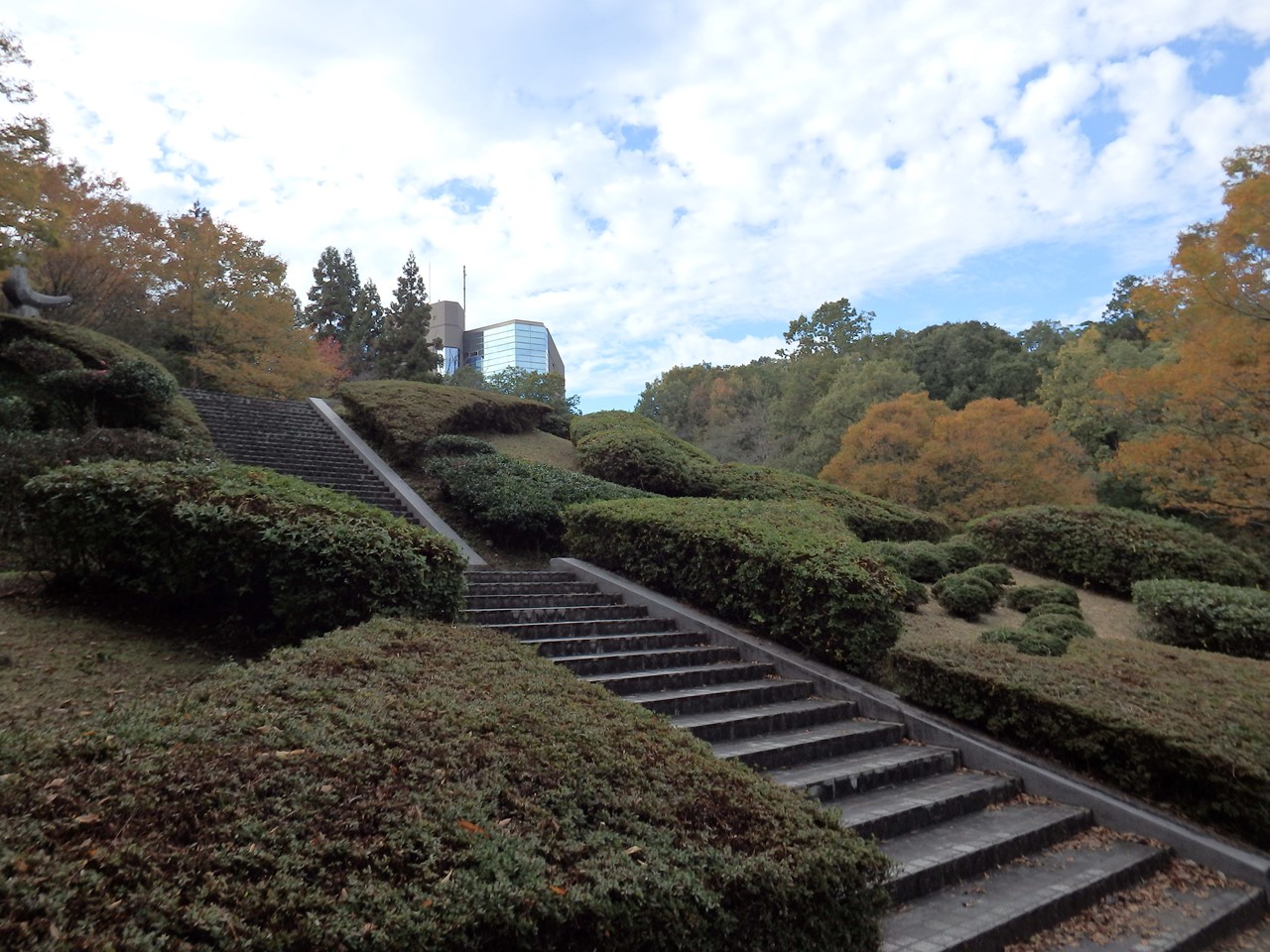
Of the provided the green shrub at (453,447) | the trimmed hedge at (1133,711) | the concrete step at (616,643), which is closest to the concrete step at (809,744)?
the trimmed hedge at (1133,711)

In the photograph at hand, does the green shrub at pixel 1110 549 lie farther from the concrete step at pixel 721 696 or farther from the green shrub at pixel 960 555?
the concrete step at pixel 721 696

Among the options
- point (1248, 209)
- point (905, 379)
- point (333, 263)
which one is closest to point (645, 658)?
point (1248, 209)

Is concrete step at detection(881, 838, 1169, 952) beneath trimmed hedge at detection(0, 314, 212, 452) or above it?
beneath

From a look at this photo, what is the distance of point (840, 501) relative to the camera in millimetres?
14180

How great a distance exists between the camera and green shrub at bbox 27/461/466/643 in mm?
5723

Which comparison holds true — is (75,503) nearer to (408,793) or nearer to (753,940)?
(408,793)

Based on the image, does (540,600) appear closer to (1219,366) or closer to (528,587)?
(528,587)

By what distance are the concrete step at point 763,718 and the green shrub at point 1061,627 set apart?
275 cm

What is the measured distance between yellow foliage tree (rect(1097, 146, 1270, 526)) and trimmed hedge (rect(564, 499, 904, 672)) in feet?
21.7

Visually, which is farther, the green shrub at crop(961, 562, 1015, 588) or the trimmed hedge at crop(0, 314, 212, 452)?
the trimmed hedge at crop(0, 314, 212, 452)

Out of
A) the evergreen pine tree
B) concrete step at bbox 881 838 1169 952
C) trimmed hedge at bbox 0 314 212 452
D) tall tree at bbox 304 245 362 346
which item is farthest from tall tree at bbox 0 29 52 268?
tall tree at bbox 304 245 362 346

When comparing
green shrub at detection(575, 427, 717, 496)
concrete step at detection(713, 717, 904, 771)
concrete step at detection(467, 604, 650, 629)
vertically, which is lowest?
concrete step at detection(713, 717, 904, 771)

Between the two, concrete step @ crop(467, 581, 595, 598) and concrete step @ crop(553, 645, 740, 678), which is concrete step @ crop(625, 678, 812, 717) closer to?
concrete step @ crop(553, 645, 740, 678)

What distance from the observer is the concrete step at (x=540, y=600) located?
311 inches
